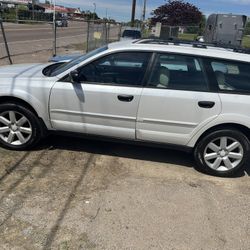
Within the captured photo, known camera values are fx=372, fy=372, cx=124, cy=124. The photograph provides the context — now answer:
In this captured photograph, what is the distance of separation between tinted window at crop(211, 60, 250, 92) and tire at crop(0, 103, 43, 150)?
8.07 ft

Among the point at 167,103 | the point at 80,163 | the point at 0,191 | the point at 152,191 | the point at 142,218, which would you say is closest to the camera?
the point at 142,218

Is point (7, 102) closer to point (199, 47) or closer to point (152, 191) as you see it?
point (152, 191)

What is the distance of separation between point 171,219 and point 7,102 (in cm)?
273

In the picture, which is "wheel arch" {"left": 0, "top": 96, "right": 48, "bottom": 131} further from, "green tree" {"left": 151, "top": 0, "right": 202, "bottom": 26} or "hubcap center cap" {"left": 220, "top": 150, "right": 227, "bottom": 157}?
"green tree" {"left": 151, "top": 0, "right": 202, "bottom": 26}

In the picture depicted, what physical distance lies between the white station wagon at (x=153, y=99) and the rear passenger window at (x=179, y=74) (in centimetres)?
1

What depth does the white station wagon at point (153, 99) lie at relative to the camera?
469 centimetres

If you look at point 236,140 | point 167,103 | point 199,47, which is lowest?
point 236,140

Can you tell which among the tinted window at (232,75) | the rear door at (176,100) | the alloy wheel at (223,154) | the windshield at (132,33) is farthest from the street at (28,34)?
the alloy wheel at (223,154)

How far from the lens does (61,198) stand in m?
4.06

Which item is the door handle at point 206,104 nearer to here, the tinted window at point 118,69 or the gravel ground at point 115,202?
the tinted window at point 118,69

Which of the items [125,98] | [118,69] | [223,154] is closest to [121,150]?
[125,98]

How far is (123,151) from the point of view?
553 centimetres

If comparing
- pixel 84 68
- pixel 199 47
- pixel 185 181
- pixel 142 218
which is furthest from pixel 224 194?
pixel 84 68

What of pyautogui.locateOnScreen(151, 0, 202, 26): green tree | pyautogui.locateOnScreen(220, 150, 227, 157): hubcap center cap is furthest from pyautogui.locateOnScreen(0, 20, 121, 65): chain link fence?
pyautogui.locateOnScreen(220, 150, 227, 157): hubcap center cap
